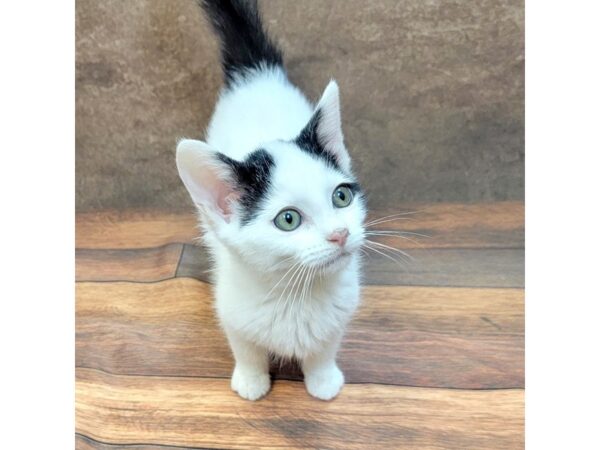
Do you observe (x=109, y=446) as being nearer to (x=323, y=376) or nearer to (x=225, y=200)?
(x=323, y=376)

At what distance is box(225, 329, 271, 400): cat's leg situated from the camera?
124 cm

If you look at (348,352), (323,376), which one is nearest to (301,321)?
(323,376)

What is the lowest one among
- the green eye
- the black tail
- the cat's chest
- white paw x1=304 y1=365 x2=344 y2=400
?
white paw x1=304 y1=365 x2=344 y2=400

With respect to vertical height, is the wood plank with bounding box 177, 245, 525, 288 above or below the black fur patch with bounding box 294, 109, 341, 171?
below

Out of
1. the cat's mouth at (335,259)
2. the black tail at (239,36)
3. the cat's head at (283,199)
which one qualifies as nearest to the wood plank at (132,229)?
the black tail at (239,36)

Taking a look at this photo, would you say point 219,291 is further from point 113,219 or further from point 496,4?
point 496,4

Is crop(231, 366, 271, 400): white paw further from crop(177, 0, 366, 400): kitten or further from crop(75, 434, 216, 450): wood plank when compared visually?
crop(75, 434, 216, 450): wood plank

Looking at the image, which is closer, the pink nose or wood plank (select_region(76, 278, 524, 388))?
the pink nose

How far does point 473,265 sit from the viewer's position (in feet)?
5.14

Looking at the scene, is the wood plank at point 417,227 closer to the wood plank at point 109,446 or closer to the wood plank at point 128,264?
the wood plank at point 128,264

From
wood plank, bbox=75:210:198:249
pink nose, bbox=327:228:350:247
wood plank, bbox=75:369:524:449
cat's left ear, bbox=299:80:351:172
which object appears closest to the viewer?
pink nose, bbox=327:228:350:247

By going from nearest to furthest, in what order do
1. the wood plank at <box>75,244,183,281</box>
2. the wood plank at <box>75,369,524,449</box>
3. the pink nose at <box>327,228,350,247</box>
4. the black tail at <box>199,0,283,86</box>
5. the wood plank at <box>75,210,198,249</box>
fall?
the pink nose at <box>327,228,350,247</box>, the wood plank at <box>75,369,524,449</box>, the black tail at <box>199,0,283,86</box>, the wood plank at <box>75,244,183,281</box>, the wood plank at <box>75,210,198,249</box>

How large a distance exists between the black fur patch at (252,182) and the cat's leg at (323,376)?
427 mm

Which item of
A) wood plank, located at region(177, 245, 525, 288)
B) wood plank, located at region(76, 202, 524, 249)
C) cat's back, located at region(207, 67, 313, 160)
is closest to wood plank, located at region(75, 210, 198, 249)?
wood plank, located at region(76, 202, 524, 249)
